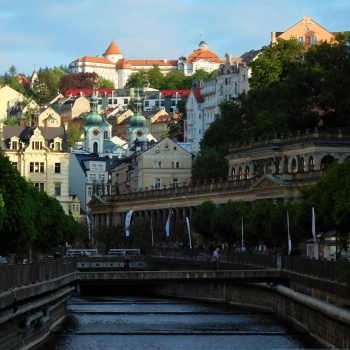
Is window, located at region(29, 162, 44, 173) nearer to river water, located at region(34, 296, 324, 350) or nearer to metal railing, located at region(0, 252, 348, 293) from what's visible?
metal railing, located at region(0, 252, 348, 293)

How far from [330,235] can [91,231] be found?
74.7 m

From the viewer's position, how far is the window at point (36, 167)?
7485 inches

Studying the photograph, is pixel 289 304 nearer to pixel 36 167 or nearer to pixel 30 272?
pixel 30 272

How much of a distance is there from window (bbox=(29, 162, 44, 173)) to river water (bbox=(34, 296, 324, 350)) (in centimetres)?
9078

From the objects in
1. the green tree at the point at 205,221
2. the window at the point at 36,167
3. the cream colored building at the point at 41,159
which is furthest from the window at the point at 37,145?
the green tree at the point at 205,221

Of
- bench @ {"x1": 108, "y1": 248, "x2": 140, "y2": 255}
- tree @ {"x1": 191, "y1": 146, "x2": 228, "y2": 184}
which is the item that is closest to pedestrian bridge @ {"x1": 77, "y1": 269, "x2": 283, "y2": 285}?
bench @ {"x1": 108, "y1": 248, "x2": 140, "y2": 255}

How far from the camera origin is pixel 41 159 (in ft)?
626

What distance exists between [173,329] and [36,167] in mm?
115287

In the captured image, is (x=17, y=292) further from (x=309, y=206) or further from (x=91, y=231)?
(x=91, y=231)

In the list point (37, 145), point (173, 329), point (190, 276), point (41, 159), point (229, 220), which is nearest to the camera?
point (173, 329)

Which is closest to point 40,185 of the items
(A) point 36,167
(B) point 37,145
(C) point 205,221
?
(A) point 36,167

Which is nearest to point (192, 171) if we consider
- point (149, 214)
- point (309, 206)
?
point (149, 214)

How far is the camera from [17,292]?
5400 cm

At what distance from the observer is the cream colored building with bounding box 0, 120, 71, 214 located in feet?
622
